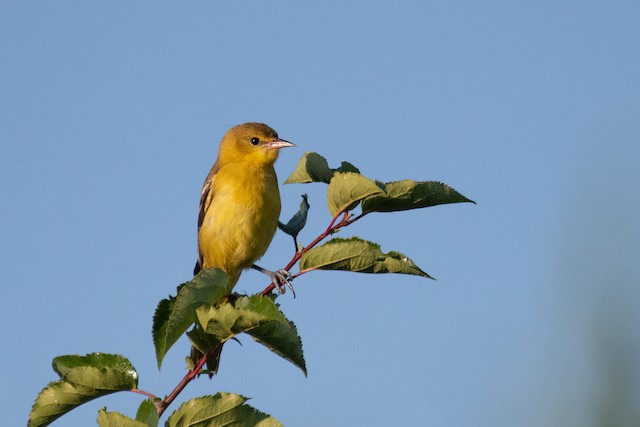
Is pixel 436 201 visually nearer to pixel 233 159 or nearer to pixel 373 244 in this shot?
pixel 373 244

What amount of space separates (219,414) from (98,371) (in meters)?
0.47

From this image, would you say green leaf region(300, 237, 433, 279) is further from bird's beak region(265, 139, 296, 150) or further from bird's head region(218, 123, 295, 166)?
bird's beak region(265, 139, 296, 150)

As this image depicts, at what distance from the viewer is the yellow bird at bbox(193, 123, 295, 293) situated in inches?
232

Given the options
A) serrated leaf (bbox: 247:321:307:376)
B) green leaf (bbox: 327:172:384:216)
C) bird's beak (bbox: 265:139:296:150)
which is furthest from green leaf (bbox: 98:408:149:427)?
bird's beak (bbox: 265:139:296:150)

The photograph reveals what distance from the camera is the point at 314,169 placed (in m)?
3.56

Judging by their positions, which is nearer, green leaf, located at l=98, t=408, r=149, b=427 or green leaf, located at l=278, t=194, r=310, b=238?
green leaf, located at l=98, t=408, r=149, b=427

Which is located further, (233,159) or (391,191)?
(233,159)

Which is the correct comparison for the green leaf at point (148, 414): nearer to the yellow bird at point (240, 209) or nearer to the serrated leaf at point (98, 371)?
the serrated leaf at point (98, 371)

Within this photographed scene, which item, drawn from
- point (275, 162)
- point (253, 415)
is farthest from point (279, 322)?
point (275, 162)

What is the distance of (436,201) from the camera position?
3.28 metres

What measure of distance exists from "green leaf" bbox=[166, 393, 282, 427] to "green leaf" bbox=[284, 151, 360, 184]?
3.72 ft

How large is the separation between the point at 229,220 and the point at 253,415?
3.37 meters

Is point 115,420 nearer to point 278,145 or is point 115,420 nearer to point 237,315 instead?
point 237,315

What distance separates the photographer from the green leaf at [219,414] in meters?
2.62
